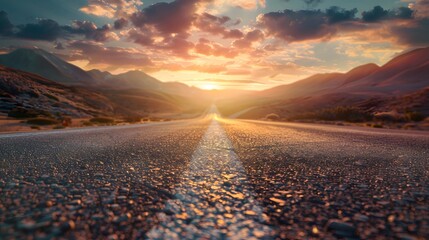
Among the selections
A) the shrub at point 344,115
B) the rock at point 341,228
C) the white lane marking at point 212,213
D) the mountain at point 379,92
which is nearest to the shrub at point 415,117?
the shrub at point 344,115

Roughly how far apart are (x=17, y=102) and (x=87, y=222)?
51.6 m

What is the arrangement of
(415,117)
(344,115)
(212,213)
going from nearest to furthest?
(212,213) < (415,117) < (344,115)

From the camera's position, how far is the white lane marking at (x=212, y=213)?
166 centimetres

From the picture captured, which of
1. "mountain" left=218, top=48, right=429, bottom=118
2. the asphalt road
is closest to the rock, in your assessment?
the asphalt road

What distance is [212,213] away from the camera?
6.59 feet

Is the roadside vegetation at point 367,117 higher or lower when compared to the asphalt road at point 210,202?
higher

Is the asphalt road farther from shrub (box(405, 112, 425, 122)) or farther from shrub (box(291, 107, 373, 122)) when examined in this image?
→ shrub (box(291, 107, 373, 122))

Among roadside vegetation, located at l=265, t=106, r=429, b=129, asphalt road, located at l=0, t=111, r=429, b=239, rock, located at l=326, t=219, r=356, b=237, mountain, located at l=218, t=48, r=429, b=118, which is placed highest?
mountain, located at l=218, t=48, r=429, b=118

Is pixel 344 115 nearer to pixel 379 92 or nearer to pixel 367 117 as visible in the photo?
pixel 367 117

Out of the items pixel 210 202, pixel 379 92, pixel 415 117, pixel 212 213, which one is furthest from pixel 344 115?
pixel 379 92

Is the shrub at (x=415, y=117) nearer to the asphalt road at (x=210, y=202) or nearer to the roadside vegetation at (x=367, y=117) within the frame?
the roadside vegetation at (x=367, y=117)

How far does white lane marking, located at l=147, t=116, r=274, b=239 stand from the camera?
5.45 feet

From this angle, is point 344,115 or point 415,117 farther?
point 344,115

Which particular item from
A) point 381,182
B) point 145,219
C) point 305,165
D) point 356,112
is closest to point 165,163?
point 305,165
